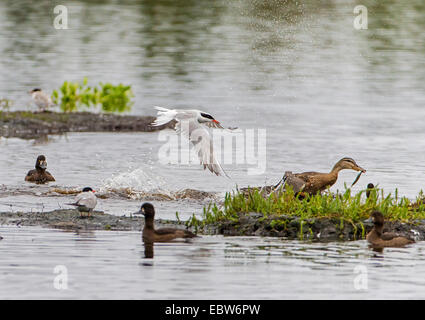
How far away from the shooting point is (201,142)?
18438 mm

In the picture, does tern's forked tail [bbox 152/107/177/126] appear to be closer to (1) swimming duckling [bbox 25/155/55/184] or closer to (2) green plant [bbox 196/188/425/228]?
(2) green plant [bbox 196/188/425/228]

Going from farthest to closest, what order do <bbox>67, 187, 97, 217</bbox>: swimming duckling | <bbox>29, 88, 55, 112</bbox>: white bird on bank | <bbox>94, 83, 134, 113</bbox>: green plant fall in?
1. <bbox>94, 83, 134, 113</bbox>: green plant
2. <bbox>29, 88, 55, 112</bbox>: white bird on bank
3. <bbox>67, 187, 97, 217</bbox>: swimming duckling

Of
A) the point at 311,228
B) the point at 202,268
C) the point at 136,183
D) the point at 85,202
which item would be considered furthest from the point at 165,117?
the point at 202,268

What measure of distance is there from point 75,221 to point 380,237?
475 centimetres

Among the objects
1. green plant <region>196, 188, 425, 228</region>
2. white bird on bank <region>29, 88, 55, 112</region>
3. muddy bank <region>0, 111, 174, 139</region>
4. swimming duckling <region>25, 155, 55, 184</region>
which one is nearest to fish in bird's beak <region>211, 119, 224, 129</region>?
green plant <region>196, 188, 425, 228</region>

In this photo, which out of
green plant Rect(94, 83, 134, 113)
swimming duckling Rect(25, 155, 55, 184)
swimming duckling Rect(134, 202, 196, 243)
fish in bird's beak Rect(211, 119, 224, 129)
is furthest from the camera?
green plant Rect(94, 83, 134, 113)

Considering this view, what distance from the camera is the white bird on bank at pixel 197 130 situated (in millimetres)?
18219

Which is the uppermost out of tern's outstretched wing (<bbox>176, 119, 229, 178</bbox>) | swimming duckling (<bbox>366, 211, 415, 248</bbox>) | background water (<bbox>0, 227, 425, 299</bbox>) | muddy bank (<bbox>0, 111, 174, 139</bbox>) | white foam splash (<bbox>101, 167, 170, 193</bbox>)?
muddy bank (<bbox>0, 111, 174, 139</bbox>)

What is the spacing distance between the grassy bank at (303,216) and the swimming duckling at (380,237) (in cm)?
52

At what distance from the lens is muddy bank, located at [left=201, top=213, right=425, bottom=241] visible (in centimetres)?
1559

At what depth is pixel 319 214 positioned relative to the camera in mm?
15906

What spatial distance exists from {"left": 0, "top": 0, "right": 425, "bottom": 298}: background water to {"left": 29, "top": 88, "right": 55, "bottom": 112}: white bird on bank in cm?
232

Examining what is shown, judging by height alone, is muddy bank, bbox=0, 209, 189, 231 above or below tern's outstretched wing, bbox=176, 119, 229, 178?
below
